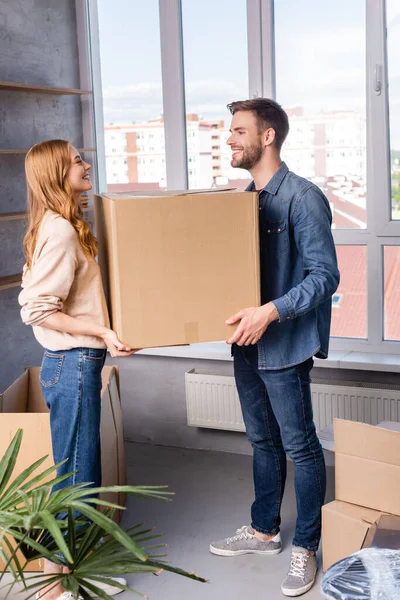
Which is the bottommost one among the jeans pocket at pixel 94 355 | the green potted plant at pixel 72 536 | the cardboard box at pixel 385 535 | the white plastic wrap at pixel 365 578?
the cardboard box at pixel 385 535

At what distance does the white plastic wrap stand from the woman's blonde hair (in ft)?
3.64

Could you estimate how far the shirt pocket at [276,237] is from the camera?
7.51 ft

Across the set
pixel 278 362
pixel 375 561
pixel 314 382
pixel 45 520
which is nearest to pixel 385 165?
pixel 314 382

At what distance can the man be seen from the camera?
87.7 inches

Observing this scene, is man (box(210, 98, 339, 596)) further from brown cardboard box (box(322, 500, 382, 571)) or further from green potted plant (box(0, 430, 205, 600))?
green potted plant (box(0, 430, 205, 600))

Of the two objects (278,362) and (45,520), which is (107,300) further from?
(45,520)

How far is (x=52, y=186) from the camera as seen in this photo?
2139 millimetres

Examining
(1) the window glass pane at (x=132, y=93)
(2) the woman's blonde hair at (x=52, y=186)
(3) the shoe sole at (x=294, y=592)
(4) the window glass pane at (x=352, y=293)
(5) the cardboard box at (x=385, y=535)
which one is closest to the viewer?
(5) the cardboard box at (x=385, y=535)

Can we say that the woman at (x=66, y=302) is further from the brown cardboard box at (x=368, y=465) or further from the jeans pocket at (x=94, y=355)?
the brown cardboard box at (x=368, y=465)

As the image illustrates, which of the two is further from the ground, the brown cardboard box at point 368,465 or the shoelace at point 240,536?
the brown cardboard box at point 368,465

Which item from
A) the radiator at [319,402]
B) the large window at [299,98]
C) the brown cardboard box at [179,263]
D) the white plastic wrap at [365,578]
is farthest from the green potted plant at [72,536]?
the large window at [299,98]

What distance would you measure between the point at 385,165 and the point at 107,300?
1549 mm

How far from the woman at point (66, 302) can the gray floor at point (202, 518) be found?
48cm

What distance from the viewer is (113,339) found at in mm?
2062
